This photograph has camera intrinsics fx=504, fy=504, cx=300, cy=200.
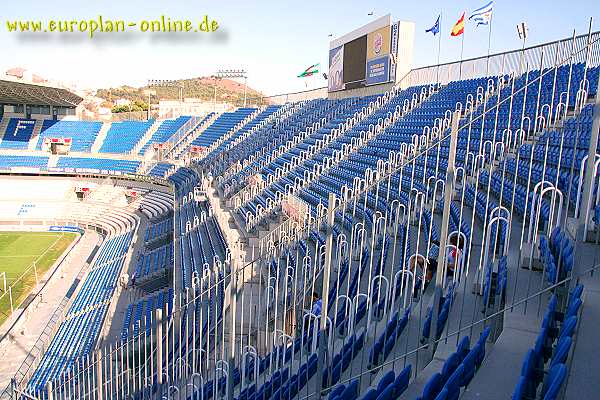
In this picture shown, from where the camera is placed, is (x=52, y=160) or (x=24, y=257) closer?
(x=24, y=257)

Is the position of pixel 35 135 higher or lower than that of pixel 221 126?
lower

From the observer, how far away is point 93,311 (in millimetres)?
13258

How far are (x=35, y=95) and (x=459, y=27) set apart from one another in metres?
24.8

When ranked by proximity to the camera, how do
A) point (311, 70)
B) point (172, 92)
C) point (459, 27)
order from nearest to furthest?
point (459, 27), point (311, 70), point (172, 92)

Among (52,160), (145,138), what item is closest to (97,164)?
(52,160)

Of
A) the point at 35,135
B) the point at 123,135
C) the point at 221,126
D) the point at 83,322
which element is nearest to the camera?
the point at 83,322

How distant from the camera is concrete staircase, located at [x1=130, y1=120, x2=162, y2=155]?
32209mm

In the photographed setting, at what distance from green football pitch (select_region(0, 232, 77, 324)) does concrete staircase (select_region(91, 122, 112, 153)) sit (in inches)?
357

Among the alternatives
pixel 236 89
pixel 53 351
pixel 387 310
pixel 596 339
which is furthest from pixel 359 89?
pixel 236 89

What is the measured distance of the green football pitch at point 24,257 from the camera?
16062mm

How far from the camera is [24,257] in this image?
2070 cm

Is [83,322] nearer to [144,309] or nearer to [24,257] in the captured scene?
[144,309]

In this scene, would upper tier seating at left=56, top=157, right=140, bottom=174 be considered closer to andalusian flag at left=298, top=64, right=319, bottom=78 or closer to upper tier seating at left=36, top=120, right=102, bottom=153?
upper tier seating at left=36, top=120, right=102, bottom=153

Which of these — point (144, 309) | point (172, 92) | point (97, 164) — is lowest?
point (144, 309)
